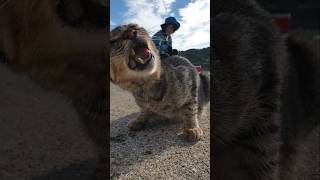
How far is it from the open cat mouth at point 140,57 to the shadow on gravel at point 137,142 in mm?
210

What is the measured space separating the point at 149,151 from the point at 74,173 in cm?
35

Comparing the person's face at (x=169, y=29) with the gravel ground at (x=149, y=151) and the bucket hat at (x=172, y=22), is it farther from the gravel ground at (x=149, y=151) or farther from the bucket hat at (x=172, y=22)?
the gravel ground at (x=149, y=151)

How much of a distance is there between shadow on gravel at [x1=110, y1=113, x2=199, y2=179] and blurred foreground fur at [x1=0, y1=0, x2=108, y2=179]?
0.22m

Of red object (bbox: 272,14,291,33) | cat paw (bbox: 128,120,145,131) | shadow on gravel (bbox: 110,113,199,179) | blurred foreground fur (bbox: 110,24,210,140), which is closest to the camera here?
red object (bbox: 272,14,291,33)

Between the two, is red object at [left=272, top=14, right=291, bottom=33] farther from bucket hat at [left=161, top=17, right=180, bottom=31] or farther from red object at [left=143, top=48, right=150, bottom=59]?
red object at [left=143, top=48, right=150, bottom=59]

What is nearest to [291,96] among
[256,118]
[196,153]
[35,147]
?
[256,118]

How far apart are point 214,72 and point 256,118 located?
0.18 metres

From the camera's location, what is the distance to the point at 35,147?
1.13 m

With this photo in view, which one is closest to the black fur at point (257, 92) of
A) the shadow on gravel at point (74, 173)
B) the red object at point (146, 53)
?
the red object at point (146, 53)

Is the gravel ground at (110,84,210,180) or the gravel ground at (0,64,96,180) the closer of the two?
the gravel ground at (0,64,96,180)

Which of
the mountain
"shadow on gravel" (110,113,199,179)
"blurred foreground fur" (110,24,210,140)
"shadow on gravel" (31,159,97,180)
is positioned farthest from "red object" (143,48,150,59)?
"shadow on gravel" (31,159,97,180)

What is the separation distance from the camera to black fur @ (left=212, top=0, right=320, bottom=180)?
42.3 inches

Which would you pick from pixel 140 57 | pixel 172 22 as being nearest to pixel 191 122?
pixel 140 57

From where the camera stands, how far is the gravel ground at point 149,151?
4.16ft
